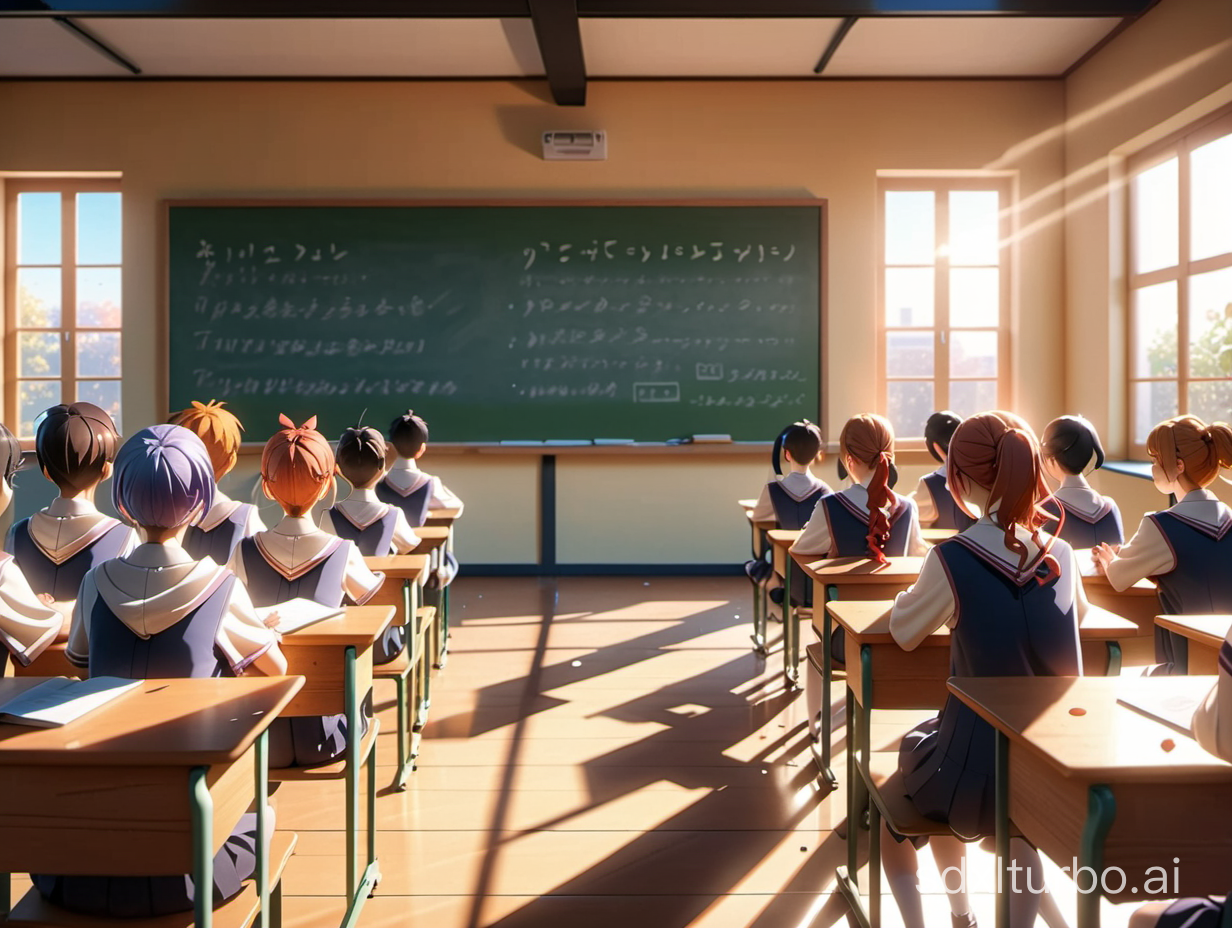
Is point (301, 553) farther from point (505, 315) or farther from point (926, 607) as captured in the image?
point (505, 315)

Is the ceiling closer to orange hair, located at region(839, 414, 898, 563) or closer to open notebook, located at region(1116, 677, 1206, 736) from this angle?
orange hair, located at region(839, 414, 898, 563)

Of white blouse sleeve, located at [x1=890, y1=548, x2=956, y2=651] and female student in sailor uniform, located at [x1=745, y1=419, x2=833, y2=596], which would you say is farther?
female student in sailor uniform, located at [x1=745, y1=419, x2=833, y2=596]

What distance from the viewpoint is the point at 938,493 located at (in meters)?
3.56

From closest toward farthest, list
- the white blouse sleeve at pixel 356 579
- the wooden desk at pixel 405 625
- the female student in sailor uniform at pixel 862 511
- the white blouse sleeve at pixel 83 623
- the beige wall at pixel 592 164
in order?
the white blouse sleeve at pixel 83 623
the white blouse sleeve at pixel 356 579
the wooden desk at pixel 405 625
the female student in sailor uniform at pixel 862 511
the beige wall at pixel 592 164

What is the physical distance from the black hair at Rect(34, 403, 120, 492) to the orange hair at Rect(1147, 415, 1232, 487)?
2500 millimetres

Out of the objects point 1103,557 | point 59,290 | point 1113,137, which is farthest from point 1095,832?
point 59,290

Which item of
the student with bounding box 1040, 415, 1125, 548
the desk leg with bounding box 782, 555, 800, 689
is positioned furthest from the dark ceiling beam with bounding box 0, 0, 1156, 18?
the desk leg with bounding box 782, 555, 800, 689

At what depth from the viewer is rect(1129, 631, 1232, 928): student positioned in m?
0.99

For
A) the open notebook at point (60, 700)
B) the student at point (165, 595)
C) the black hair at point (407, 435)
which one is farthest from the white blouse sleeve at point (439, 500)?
the open notebook at point (60, 700)

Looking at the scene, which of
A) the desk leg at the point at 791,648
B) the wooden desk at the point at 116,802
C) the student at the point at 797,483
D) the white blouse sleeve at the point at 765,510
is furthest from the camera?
the white blouse sleeve at the point at 765,510

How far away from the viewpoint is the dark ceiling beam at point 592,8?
13.7ft

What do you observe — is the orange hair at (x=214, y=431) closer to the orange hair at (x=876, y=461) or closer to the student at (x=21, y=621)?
the student at (x=21, y=621)

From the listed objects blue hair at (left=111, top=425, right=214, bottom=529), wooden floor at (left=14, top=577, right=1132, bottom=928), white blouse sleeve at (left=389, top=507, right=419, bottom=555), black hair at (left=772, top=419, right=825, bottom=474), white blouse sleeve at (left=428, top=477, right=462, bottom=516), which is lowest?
wooden floor at (left=14, top=577, right=1132, bottom=928)

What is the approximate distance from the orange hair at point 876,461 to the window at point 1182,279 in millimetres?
2597
